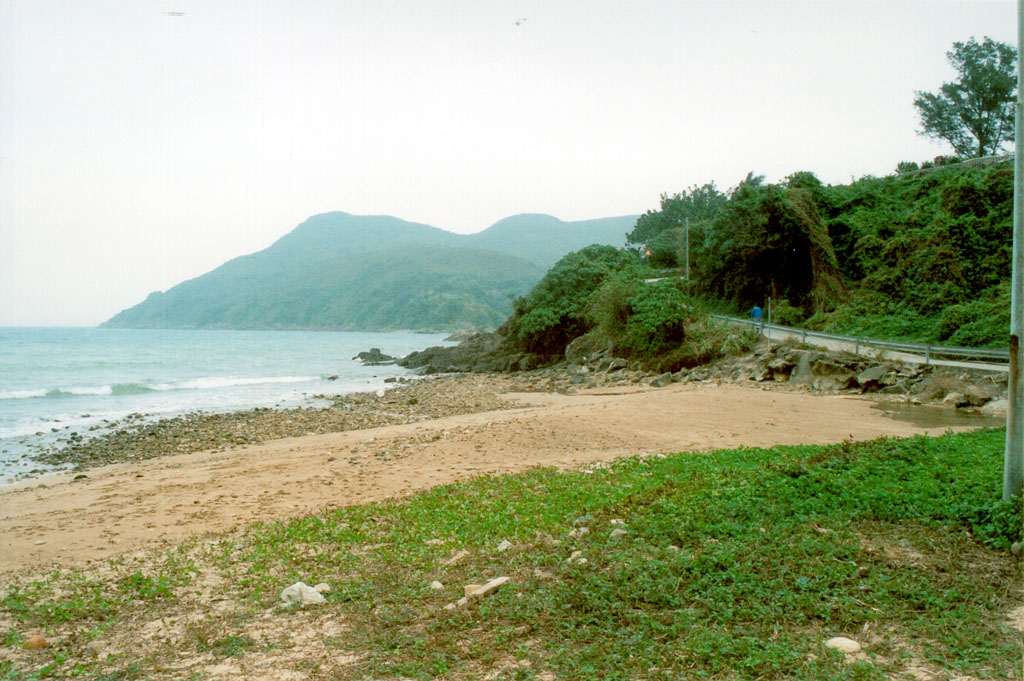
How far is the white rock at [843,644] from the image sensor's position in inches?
185

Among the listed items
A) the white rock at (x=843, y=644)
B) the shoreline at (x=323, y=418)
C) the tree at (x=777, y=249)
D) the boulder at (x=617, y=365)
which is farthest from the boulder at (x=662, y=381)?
the white rock at (x=843, y=644)

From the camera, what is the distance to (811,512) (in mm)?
7539

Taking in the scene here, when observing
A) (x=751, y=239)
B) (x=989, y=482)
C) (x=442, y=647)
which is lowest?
(x=442, y=647)

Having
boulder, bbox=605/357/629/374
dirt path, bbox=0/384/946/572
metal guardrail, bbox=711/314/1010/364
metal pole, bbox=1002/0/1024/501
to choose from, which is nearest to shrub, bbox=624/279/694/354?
boulder, bbox=605/357/629/374

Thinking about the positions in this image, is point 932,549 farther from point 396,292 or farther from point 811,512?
point 396,292

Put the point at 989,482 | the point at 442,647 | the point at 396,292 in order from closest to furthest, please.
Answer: the point at 442,647 < the point at 989,482 < the point at 396,292

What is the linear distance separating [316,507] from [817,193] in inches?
1546

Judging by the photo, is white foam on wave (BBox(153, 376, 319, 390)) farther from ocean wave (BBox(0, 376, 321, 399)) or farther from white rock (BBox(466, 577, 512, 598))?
white rock (BBox(466, 577, 512, 598))

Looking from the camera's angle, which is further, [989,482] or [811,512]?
[989,482]

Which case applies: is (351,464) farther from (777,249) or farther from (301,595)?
(777,249)

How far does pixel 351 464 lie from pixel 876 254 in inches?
1259

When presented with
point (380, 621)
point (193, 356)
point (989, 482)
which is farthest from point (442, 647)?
point (193, 356)

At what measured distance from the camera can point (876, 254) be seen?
35531 mm

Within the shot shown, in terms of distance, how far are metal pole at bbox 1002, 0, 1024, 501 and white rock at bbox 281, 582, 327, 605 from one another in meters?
7.07
